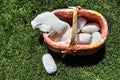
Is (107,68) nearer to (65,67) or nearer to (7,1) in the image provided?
(65,67)

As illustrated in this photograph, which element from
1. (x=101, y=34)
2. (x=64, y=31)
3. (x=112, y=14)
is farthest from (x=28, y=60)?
(x=112, y=14)

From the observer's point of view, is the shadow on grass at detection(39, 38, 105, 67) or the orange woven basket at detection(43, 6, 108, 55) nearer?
the orange woven basket at detection(43, 6, 108, 55)

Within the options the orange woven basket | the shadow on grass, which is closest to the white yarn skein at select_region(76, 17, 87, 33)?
the orange woven basket

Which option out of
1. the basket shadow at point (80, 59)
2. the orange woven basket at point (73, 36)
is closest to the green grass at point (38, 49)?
the basket shadow at point (80, 59)

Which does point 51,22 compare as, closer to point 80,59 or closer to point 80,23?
point 80,23

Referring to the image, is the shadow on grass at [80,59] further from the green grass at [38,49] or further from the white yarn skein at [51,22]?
the white yarn skein at [51,22]

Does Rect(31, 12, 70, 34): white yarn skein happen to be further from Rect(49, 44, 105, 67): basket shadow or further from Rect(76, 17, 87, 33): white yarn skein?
Rect(49, 44, 105, 67): basket shadow
